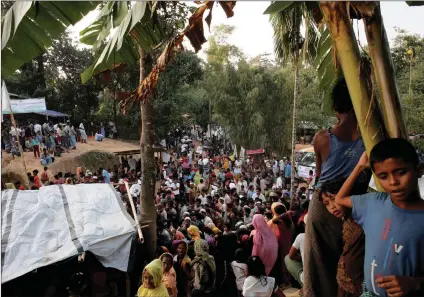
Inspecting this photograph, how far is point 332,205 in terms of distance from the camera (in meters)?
1.93

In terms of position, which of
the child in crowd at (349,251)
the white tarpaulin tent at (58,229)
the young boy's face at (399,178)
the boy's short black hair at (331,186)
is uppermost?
the young boy's face at (399,178)

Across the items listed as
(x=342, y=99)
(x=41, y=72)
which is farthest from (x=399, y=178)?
(x=41, y=72)

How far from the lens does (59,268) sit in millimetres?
4855

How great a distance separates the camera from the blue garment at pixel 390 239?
1.45 m

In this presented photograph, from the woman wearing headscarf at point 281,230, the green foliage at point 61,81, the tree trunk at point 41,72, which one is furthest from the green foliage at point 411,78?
the tree trunk at point 41,72

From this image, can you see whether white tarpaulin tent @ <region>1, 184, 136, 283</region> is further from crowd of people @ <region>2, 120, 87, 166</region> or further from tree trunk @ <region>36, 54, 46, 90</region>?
tree trunk @ <region>36, 54, 46, 90</region>

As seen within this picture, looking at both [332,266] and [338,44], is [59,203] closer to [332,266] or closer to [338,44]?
[332,266]

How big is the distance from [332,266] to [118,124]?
21914mm

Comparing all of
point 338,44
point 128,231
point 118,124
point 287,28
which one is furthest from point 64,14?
point 118,124

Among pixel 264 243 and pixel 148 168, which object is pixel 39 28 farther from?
pixel 148 168

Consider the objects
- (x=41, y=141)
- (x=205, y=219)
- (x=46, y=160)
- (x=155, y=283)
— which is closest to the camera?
(x=155, y=283)

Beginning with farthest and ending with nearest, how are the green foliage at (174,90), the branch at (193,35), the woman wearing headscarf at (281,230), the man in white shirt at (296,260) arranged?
the green foliage at (174,90) < the woman wearing headscarf at (281,230) < the man in white shirt at (296,260) < the branch at (193,35)

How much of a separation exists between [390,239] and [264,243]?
3770mm

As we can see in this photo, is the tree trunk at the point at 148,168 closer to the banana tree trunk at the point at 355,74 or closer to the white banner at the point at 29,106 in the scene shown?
the banana tree trunk at the point at 355,74
